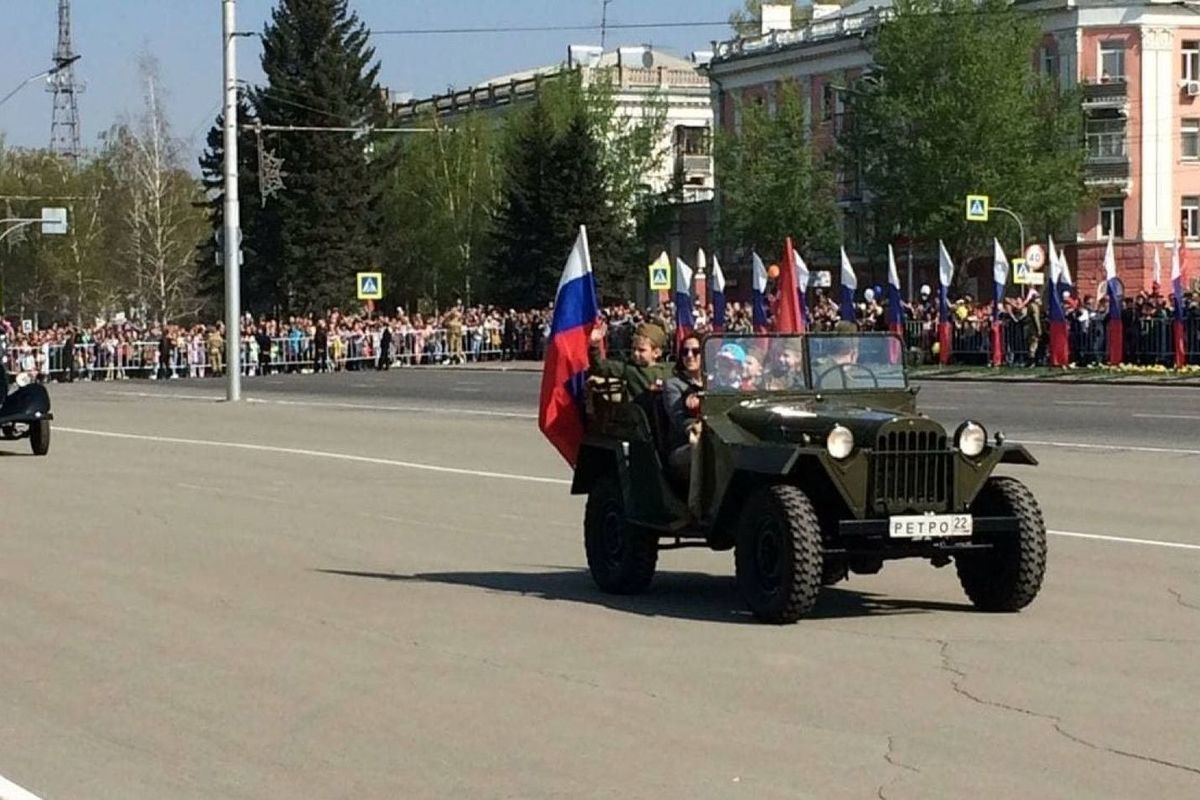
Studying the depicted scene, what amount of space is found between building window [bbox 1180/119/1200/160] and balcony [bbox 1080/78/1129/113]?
7.84 feet

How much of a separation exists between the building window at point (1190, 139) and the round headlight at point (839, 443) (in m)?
79.4

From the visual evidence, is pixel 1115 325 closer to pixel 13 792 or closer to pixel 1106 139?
pixel 1106 139

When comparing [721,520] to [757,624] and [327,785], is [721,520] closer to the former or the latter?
[757,624]

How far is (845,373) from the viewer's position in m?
13.3

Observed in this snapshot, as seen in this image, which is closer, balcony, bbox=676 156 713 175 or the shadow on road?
the shadow on road

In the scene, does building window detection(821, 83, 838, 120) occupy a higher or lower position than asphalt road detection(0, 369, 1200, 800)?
higher

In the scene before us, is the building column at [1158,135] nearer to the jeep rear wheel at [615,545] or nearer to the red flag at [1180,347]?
the red flag at [1180,347]

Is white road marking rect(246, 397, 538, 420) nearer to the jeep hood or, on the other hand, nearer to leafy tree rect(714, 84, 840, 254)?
the jeep hood

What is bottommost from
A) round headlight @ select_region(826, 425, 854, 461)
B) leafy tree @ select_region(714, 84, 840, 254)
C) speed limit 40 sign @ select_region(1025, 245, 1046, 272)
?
round headlight @ select_region(826, 425, 854, 461)

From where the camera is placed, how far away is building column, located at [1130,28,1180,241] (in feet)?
286

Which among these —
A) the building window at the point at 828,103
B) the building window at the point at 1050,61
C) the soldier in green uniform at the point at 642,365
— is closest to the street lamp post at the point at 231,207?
the soldier in green uniform at the point at 642,365

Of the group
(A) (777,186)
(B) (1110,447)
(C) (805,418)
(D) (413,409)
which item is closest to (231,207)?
(D) (413,409)

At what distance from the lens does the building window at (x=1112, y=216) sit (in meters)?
88.3

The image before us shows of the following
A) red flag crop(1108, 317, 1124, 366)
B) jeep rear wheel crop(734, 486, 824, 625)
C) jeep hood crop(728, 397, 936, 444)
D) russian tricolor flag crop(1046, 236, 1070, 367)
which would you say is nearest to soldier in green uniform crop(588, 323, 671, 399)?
jeep hood crop(728, 397, 936, 444)
